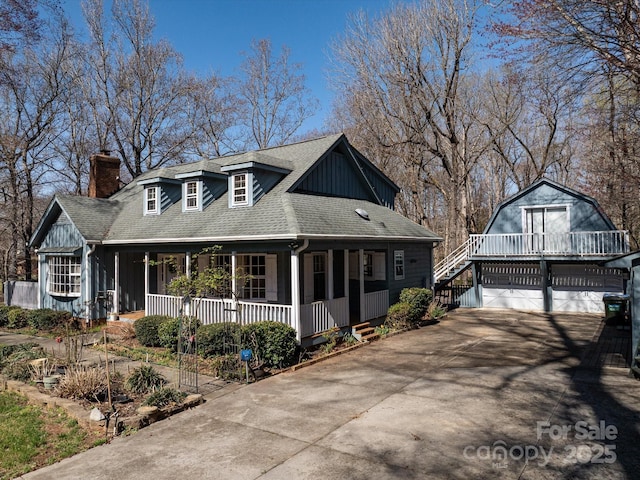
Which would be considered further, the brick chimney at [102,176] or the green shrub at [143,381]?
the brick chimney at [102,176]

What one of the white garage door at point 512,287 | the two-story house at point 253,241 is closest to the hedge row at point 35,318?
the two-story house at point 253,241

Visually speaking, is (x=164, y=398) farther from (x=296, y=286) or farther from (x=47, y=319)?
(x=47, y=319)

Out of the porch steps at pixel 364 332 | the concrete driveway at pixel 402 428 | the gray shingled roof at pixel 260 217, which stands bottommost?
the concrete driveway at pixel 402 428

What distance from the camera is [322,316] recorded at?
41.6 ft

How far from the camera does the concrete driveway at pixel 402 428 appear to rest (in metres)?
5.64

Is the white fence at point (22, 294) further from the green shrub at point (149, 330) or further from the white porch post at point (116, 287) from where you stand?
the green shrub at point (149, 330)

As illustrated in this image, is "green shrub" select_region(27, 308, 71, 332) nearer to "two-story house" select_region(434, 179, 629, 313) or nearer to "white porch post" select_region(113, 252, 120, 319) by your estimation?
"white porch post" select_region(113, 252, 120, 319)

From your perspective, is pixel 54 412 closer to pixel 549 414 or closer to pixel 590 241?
pixel 549 414

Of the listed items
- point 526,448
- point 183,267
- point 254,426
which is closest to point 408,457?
point 526,448

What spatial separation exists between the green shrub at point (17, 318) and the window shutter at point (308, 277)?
1162cm

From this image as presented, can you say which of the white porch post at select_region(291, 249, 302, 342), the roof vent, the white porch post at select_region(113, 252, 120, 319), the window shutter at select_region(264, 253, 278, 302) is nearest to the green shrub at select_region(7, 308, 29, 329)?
the white porch post at select_region(113, 252, 120, 319)

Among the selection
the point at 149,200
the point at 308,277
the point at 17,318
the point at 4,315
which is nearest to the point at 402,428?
the point at 308,277

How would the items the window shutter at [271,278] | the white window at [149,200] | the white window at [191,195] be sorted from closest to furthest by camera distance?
the window shutter at [271,278] < the white window at [191,195] < the white window at [149,200]

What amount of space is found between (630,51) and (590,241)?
37.2ft
